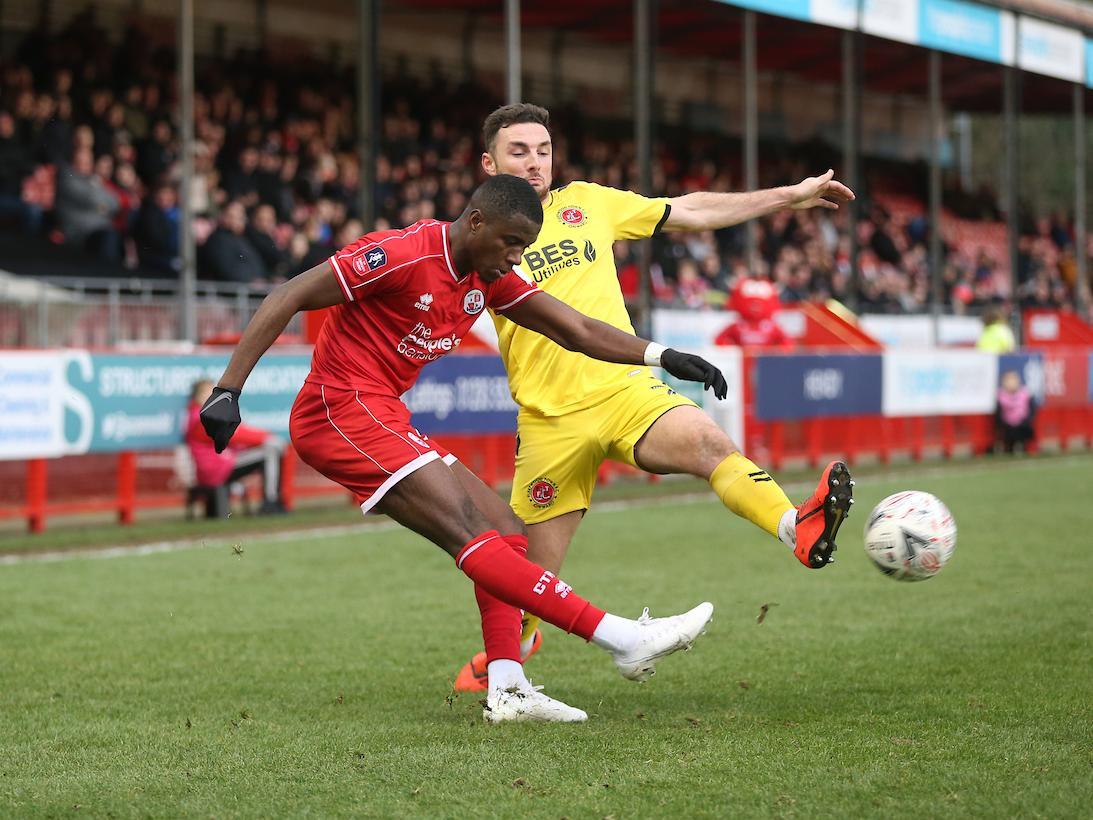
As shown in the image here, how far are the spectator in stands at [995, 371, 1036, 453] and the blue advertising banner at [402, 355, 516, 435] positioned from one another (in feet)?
29.6

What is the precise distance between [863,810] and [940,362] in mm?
17445

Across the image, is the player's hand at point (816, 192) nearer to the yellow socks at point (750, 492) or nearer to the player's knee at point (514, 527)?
the yellow socks at point (750, 492)

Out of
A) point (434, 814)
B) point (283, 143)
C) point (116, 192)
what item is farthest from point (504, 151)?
point (283, 143)

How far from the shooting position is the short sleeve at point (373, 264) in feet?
17.9

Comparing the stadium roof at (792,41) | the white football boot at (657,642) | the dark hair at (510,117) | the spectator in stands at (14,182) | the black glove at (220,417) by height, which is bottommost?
the white football boot at (657,642)

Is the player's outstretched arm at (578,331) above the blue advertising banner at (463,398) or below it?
above

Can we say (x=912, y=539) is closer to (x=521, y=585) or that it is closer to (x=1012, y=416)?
(x=521, y=585)

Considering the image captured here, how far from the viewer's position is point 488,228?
5418mm

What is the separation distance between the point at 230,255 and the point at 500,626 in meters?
→ 12.3

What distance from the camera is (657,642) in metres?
5.46

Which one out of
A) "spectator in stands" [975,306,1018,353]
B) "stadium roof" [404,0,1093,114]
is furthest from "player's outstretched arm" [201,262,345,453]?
"stadium roof" [404,0,1093,114]

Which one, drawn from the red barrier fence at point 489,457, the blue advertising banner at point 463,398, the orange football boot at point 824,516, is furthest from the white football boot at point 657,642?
the blue advertising banner at point 463,398

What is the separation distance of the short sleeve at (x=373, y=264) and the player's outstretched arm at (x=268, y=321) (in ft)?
0.13

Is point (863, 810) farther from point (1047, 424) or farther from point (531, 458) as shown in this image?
point (1047, 424)
